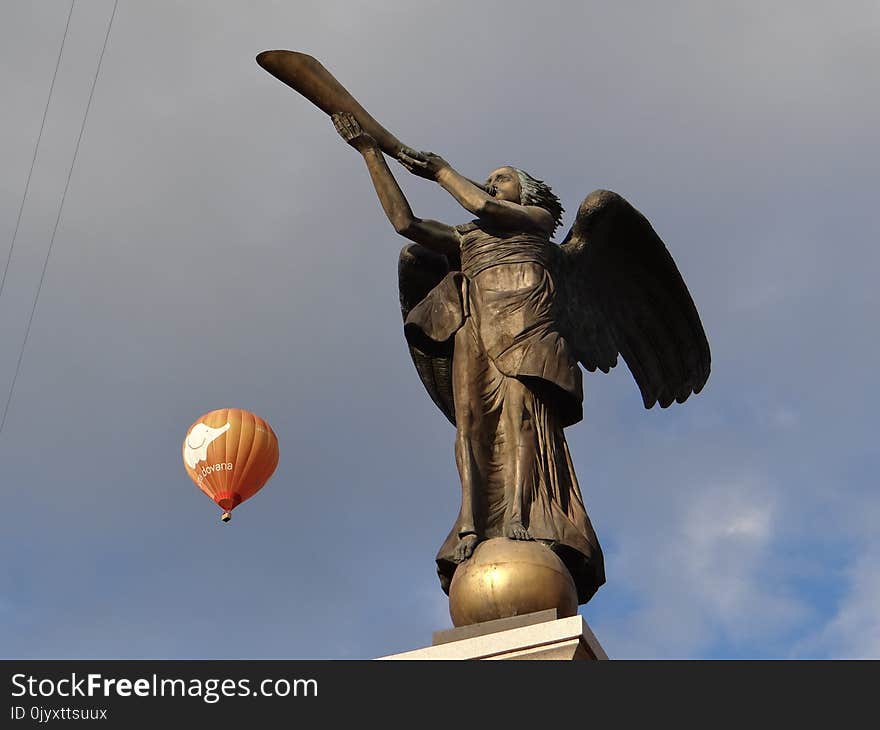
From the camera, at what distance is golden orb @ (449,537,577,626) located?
10.1 m

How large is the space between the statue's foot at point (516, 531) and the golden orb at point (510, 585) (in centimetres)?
14

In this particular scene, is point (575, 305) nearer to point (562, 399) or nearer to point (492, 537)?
point (562, 399)

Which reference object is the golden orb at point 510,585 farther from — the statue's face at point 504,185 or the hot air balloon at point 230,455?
the hot air balloon at point 230,455

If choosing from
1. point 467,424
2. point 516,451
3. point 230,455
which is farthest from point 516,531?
point 230,455

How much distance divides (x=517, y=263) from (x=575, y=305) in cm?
63

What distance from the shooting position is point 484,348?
11.5 meters

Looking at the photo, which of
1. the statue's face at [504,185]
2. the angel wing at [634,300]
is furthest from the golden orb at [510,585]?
the statue's face at [504,185]

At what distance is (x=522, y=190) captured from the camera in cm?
1209

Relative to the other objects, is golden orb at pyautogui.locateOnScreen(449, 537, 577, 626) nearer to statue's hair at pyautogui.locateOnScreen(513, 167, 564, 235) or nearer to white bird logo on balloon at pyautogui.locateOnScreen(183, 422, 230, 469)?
statue's hair at pyautogui.locateOnScreen(513, 167, 564, 235)

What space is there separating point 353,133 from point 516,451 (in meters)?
2.69

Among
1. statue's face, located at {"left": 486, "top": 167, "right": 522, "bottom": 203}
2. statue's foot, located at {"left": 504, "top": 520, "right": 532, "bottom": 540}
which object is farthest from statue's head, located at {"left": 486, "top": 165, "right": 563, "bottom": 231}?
statue's foot, located at {"left": 504, "top": 520, "right": 532, "bottom": 540}
